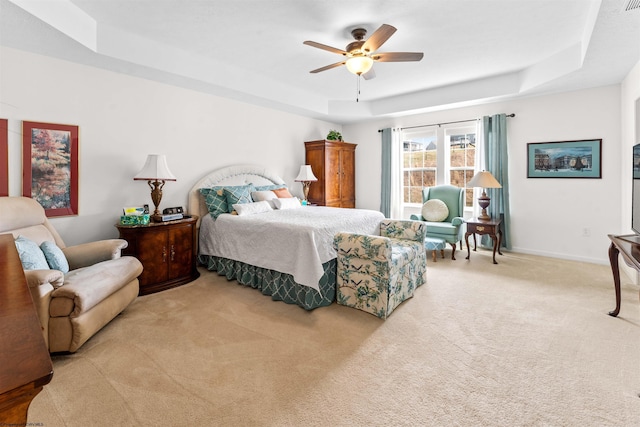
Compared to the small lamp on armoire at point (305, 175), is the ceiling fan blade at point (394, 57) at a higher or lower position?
higher

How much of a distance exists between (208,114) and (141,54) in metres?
1.23

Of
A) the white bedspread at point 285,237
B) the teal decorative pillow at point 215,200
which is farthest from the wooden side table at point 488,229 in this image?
the teal decorative pillow at point 215,200

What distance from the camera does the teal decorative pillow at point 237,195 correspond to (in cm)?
423

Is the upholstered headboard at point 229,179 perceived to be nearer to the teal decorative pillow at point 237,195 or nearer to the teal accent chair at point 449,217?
the teal decorative pillow at point 237,195

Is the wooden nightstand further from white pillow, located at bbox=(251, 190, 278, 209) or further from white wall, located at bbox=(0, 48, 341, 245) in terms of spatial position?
white pillow, located at bbox=(251, 190, 278, 209)

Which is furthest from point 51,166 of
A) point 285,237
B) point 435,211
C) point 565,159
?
point 565,159

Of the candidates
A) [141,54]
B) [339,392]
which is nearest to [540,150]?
[339,392]

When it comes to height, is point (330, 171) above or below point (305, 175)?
above

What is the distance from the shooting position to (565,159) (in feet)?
15.1

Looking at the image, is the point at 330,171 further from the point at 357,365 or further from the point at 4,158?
the point at 4,158

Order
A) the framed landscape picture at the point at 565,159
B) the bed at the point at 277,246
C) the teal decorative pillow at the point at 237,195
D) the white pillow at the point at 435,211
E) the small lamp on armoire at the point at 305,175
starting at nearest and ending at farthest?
1. the bed at the point at 277,246
2. the teal decorative pillow at the point at 237,195
3. the framed landscape picture at the point at 565,159
4. the white pillow at the point at 435,211
5. the small lamp on armoire at the point at 305,175

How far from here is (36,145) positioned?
303 centimetres

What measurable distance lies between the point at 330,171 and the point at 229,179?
210 centimetres

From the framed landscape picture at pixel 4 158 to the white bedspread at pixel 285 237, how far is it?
6.41ft
